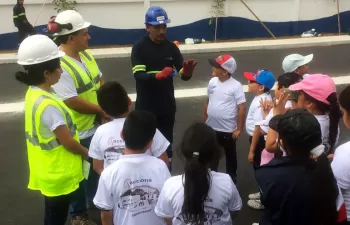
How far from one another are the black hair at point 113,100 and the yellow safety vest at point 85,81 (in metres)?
0.65

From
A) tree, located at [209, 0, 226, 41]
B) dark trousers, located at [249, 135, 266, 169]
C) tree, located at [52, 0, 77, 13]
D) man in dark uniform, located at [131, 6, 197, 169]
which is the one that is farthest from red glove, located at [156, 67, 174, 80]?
tree, located at [209, 0, 226, 41]

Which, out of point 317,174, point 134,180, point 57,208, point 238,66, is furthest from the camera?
point 238,66

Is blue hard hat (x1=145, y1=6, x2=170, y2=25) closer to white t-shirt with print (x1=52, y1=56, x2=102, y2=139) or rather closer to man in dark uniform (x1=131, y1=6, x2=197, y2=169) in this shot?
man in dark uniform (x1=131, y1=6, x2=197, y2=169)

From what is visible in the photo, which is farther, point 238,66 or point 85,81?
point 238,66

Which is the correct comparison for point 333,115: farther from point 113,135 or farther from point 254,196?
point 254,196

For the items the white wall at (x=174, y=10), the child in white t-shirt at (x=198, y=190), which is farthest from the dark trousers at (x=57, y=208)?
the white wall at (x=174, y=10)

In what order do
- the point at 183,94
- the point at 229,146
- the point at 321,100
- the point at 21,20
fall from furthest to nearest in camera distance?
the point at 21,20, the point at 183,94, the point at 229,146, the point at 321,100

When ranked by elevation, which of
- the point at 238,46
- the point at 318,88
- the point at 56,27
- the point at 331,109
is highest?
the point at 56,27

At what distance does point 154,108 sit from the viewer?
4832 mm

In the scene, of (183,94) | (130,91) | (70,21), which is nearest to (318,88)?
→ (70,21)

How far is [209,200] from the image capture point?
2.65m

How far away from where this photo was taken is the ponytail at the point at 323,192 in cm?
247

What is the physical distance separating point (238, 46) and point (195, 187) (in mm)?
11778

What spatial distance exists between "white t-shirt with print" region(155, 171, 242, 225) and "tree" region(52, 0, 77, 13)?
12.0 meters
